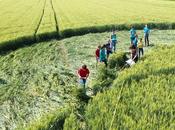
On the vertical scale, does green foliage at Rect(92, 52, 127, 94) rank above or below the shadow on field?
below

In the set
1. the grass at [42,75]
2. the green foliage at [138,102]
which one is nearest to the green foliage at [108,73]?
the green foliage at [138,102]

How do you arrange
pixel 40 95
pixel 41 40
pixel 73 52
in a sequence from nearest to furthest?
1. pixel 40 95
2. pixel 73 52
3. pixel 41 40

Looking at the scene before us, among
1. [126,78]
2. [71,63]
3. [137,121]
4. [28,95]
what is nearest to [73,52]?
[71,63]

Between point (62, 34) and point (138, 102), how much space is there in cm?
2081

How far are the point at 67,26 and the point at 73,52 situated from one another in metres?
9.74

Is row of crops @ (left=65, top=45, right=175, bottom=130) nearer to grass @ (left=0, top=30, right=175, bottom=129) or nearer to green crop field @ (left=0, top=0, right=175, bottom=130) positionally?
green crop field @ (left=0, top=0, right=175, bottom=130)

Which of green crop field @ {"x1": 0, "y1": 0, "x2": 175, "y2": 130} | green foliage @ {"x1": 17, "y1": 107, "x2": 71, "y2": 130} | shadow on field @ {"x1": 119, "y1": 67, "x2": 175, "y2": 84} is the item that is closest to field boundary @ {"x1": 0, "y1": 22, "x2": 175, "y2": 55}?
green crop field @ {"x1": 0, "y1": 0, "x2": 175, "y2": 130}

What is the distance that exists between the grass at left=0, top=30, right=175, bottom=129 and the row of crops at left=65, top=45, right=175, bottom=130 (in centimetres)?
232

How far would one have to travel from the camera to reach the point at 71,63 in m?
23.2

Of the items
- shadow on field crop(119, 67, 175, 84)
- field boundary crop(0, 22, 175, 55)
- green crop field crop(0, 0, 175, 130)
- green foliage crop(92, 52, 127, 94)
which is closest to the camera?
green crop field crop(0, 0, 175, 130)

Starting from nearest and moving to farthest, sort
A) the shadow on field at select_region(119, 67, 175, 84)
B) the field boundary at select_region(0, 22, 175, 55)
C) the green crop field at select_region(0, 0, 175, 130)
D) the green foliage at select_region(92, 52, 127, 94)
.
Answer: the green crop field at select_region(0, 0, 175, 130) < the shadow on field at select_region(119, 67, 175, 84) < the green foliage at select_region(92, 52, 127, 94) < the field boundary at select_region(0, 22, 175, 55)

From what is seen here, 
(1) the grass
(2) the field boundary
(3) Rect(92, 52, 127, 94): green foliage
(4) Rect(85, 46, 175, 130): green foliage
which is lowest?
(2) the field boundary

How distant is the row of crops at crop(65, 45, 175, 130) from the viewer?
1129 centimetres

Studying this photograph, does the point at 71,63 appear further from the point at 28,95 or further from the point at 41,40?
the point at 41,40
